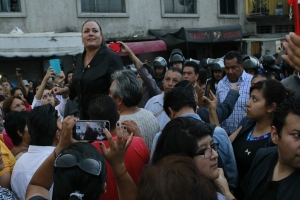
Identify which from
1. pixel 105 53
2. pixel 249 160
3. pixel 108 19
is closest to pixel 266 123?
pixel 249 160

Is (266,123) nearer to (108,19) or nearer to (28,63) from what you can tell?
(28,63)

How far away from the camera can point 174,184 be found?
1514 mm

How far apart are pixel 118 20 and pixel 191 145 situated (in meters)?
15.3

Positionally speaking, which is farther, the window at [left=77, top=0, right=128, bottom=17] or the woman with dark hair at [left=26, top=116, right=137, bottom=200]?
the window at [left=77, top=0, right=128, bottom=17]

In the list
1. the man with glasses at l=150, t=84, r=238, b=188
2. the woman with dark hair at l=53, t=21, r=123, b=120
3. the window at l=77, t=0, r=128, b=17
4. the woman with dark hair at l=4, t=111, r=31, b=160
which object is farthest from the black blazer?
the window at l=77, t=0, r=128, b=17

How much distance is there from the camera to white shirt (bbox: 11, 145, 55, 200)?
9.54 ft

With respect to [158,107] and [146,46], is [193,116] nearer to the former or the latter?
[158,107]

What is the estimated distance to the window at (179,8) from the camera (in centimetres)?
1897

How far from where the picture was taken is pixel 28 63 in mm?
14789

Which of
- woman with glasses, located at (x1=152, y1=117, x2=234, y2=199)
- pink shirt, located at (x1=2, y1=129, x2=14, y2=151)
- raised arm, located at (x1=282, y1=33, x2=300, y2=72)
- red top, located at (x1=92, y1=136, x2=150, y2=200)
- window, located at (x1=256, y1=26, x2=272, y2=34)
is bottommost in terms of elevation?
pink shirt, located at (x1=2, y1=129, x2=14, y2=151)

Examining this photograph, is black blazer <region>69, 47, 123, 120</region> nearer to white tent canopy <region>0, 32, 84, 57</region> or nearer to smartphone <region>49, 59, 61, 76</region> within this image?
smartphone <region>49, 59, 61, 76</region>

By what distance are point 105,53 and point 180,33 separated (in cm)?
1392

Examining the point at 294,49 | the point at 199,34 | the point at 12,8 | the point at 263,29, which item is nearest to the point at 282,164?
the point at 294,49

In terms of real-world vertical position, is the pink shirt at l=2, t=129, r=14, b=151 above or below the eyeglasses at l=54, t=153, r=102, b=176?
below
